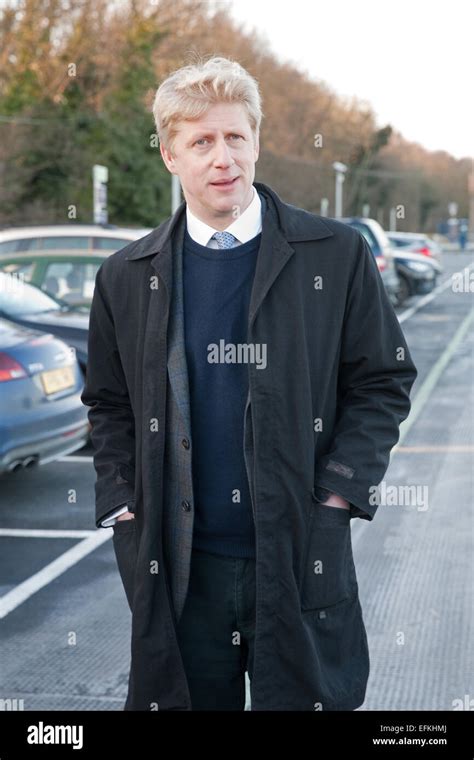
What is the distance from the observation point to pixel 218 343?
2.68m

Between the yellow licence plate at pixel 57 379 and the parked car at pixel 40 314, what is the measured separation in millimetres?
1185

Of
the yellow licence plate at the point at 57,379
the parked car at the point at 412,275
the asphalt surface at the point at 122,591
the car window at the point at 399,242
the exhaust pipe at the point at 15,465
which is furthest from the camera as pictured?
the car window at the point at 399,242

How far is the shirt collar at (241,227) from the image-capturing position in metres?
2.73

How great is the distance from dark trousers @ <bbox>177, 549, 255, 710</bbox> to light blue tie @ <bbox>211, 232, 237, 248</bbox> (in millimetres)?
755

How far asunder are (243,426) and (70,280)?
330 inches

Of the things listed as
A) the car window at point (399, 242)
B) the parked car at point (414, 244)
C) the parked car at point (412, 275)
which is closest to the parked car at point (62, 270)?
the parked car at point (412, 275)

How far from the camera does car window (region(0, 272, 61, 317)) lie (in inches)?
359

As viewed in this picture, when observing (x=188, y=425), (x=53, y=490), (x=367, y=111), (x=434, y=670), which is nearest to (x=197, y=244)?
(x=188, y=425)

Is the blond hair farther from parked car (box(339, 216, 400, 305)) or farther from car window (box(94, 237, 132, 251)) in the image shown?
parked car (box(339, 216, 400, 305))

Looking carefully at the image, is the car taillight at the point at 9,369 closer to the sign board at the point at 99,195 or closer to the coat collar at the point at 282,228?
the coat collar at the point at 282,228

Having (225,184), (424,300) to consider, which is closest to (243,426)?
(225,184)

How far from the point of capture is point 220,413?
2662 millimetres
